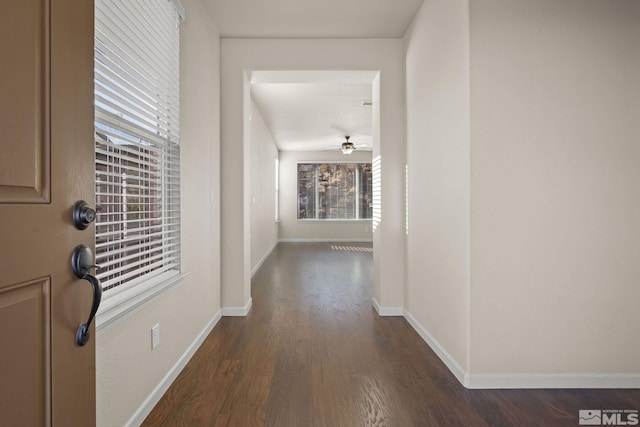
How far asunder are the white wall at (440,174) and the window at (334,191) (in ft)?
23.6

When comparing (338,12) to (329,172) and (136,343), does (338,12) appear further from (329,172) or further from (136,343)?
(329,172)

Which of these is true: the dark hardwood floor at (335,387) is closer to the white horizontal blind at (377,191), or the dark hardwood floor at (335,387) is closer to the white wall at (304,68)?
the white wall at (304,68)

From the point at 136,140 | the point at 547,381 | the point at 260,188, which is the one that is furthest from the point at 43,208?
the point at 260,188

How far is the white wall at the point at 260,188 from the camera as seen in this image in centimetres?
568

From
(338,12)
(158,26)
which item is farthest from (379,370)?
(338,12)

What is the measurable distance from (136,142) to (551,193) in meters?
2.31

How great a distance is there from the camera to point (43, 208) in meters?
0.79

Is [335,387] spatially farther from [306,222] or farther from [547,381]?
[306,222]

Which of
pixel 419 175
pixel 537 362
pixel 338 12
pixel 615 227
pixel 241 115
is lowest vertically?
pixel 537 362

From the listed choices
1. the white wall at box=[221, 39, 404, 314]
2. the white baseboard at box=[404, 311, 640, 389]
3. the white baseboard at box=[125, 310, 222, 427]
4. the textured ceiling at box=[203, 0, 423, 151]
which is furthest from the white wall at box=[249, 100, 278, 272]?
the white baseboard at box=[404, 311, 640, 389]

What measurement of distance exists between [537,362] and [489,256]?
69cm

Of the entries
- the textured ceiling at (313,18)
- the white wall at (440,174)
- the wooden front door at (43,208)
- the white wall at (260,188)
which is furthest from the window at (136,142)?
the white wall at (260,188)

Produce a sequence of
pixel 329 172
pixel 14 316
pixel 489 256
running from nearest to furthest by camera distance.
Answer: pixel 14 316 < pixel 489 256 < pixel 329 172

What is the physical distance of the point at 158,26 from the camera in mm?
1963
